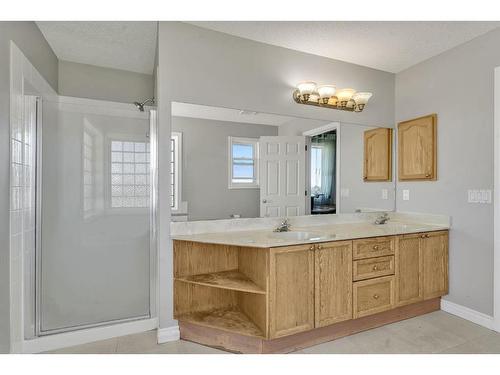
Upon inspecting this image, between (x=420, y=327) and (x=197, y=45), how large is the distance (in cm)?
291

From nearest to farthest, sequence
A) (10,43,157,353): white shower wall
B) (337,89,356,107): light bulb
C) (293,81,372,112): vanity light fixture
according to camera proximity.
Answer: (10,43,157,353): white shower wall → (293,81,372,112): vanity light fixture → (337,89,356,107): light bulb

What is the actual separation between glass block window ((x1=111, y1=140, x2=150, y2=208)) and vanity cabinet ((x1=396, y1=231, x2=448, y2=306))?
7.34 ft

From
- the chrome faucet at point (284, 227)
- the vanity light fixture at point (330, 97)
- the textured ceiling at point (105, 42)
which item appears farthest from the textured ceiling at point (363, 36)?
the chrome faucet at point (284, 227)

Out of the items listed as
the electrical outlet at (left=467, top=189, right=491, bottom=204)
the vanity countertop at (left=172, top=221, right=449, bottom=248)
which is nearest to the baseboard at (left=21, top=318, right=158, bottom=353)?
the vanity countertop at (left=172, top=221, right=449, bottom=248)

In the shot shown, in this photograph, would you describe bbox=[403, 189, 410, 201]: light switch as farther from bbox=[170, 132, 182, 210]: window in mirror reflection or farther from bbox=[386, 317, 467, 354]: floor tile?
bbox=[170, 132, 182, 210]: window in mirror reflection

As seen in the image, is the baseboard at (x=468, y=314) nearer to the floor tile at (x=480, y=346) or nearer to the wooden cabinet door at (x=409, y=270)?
the floor tile at (x=480, y=346)

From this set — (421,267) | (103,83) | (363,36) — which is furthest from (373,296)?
(103,83)

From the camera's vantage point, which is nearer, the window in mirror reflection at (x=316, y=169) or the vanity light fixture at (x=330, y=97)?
the vanity light fixture at (x=330, y=97)

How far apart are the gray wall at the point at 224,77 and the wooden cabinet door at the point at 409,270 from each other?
4.17 feet

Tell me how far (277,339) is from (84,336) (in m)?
1.45

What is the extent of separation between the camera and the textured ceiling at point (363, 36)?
218cm

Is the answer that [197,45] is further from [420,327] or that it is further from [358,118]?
[420,327]

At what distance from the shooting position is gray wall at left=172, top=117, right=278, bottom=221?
7.23ft

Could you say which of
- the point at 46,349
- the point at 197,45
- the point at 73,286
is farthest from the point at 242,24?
the point at 46,349
